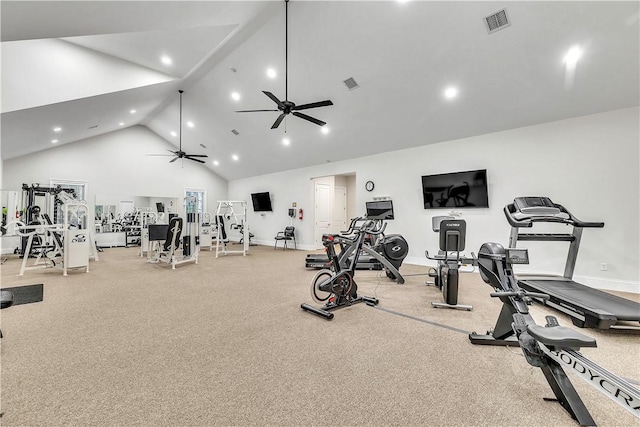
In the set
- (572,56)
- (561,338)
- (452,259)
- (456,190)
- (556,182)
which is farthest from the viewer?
(456,190)

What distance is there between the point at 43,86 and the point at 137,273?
3645 millimetres

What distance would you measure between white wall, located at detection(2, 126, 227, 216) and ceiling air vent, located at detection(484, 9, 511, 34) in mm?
10929

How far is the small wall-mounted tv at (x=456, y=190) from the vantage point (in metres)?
5.49

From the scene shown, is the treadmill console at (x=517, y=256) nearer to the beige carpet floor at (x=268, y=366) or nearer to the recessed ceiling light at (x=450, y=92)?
the beige carpet floor at (x=268, y=366)

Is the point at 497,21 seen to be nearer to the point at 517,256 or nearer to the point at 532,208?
the point at 532,208

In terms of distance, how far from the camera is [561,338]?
1425 millimetres

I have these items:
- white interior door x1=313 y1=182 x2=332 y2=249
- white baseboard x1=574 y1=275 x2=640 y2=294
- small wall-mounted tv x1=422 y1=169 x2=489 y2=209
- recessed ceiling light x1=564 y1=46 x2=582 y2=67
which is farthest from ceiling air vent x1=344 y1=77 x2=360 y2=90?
white baseboard x1=574 y1=275 x2=640 y2=294

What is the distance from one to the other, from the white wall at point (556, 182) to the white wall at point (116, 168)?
28.6ft

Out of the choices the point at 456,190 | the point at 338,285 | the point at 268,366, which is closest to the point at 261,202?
the point at 456,190

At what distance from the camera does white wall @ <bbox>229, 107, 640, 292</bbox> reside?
4.15 metres

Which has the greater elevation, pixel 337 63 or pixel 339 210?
pixel 337 63

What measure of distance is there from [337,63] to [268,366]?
15.9 ft

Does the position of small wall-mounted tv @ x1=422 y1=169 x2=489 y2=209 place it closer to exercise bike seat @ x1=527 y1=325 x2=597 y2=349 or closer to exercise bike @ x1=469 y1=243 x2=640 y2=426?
exercise bike @ x1=469 y1=243 x2=640 y2=426

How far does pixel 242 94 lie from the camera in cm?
652
